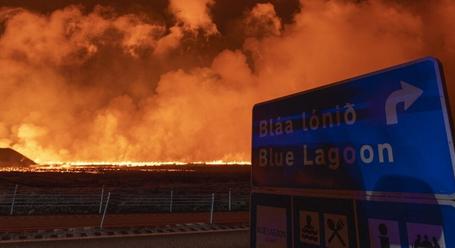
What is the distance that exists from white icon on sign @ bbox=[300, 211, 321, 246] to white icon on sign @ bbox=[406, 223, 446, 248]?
68 cm

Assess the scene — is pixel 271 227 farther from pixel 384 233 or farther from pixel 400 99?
pixel 400 99

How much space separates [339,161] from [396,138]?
0.44m

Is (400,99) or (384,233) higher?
(400,99)

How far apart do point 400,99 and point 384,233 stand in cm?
83

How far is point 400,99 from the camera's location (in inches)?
76.8

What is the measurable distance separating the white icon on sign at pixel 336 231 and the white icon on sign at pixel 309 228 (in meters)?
0.07

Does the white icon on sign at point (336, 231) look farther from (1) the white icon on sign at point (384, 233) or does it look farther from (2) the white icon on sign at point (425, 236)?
(2) the white icon on sign at point (425, 236)

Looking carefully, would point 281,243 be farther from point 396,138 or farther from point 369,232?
point 396,138

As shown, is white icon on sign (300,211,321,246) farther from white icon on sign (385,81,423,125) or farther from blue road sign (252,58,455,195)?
white icon on sign (385,81,423,125)

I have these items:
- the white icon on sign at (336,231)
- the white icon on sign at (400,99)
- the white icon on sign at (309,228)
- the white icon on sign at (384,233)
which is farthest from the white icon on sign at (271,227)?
the white icon on sign at (400,99)

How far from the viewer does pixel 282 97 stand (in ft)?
9.52

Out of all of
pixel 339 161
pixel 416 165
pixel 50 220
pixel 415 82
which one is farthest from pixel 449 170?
pixel 50 220

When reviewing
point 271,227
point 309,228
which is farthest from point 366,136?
point 271,227

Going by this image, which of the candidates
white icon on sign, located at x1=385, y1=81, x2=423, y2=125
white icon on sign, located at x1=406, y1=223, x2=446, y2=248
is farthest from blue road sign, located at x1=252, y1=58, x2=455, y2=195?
white icon on sign, located at x1=406, y1=223, x2=446, y2=248
